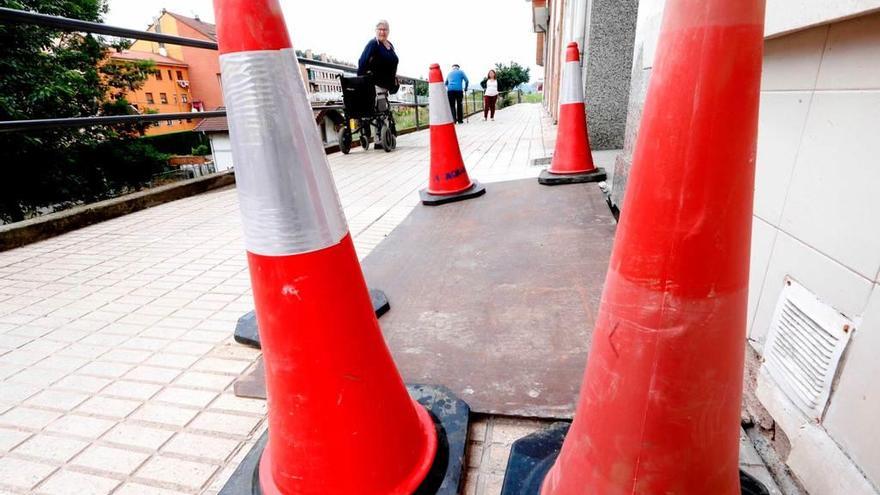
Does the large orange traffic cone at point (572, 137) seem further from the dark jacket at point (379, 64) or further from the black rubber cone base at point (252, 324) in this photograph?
the dark jacket at point (379, 64)

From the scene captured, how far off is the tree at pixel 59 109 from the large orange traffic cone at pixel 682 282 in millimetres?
17644

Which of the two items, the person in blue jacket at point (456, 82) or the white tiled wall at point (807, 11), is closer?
the white tiled wall at point (807, 11)

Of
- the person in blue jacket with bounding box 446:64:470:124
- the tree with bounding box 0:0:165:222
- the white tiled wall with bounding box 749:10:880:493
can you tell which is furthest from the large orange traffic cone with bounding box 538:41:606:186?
the tree with bounding box 0:0:165:222

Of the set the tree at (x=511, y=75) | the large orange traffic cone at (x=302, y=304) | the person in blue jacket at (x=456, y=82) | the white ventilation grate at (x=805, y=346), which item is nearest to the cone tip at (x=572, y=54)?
the white ventilation grate at (x=805, y=346)

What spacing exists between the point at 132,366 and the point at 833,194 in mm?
2483

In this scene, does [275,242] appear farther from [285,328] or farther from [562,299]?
[562,299]

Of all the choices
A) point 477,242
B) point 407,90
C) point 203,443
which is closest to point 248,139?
point 203,443

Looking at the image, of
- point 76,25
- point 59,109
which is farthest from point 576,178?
point 59,109

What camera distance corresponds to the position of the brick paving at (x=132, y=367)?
4.46 ft

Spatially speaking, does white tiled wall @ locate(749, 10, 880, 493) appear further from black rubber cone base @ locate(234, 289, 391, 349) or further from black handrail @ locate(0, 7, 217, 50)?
black handrail @ locate(0, 7, 217, 50)

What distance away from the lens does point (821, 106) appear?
1.15 meters

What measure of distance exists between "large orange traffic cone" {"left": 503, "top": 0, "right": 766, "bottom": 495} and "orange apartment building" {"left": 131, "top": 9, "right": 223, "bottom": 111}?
178 feet

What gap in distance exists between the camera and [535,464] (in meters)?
1.18

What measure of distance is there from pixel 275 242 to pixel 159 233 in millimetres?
3405
